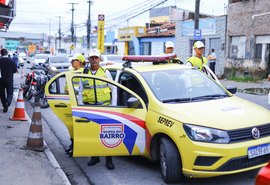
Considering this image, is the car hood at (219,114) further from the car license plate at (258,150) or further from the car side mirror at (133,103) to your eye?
the car side mirror at (133,103)

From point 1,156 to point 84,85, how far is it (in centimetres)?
170

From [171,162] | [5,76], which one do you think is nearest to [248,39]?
[5,76]

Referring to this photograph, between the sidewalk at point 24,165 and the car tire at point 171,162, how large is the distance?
1.33 meters

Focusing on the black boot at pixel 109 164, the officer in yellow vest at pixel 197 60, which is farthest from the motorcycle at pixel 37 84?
the black boot at pixel 109 164

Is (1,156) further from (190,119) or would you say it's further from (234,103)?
(234,103)

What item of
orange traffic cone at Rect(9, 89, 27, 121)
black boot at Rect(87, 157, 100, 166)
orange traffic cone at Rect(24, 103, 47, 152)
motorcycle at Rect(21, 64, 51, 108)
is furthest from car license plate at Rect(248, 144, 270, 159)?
motorcycle at Rect(21, 64, 51, 108)

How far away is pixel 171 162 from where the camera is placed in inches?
202

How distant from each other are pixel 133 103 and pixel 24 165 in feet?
6.11

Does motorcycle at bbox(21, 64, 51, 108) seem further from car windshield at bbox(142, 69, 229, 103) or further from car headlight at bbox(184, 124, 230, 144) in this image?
car headlight at bbox(184, 124, 230, 144)

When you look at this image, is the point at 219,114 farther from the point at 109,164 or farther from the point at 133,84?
the point at 109,164

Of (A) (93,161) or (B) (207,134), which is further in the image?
(A) (93,161)

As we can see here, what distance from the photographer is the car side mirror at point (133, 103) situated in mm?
5602

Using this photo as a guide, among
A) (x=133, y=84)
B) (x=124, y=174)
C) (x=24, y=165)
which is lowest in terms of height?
(x=124, y=174)

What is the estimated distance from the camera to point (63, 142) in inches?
314
